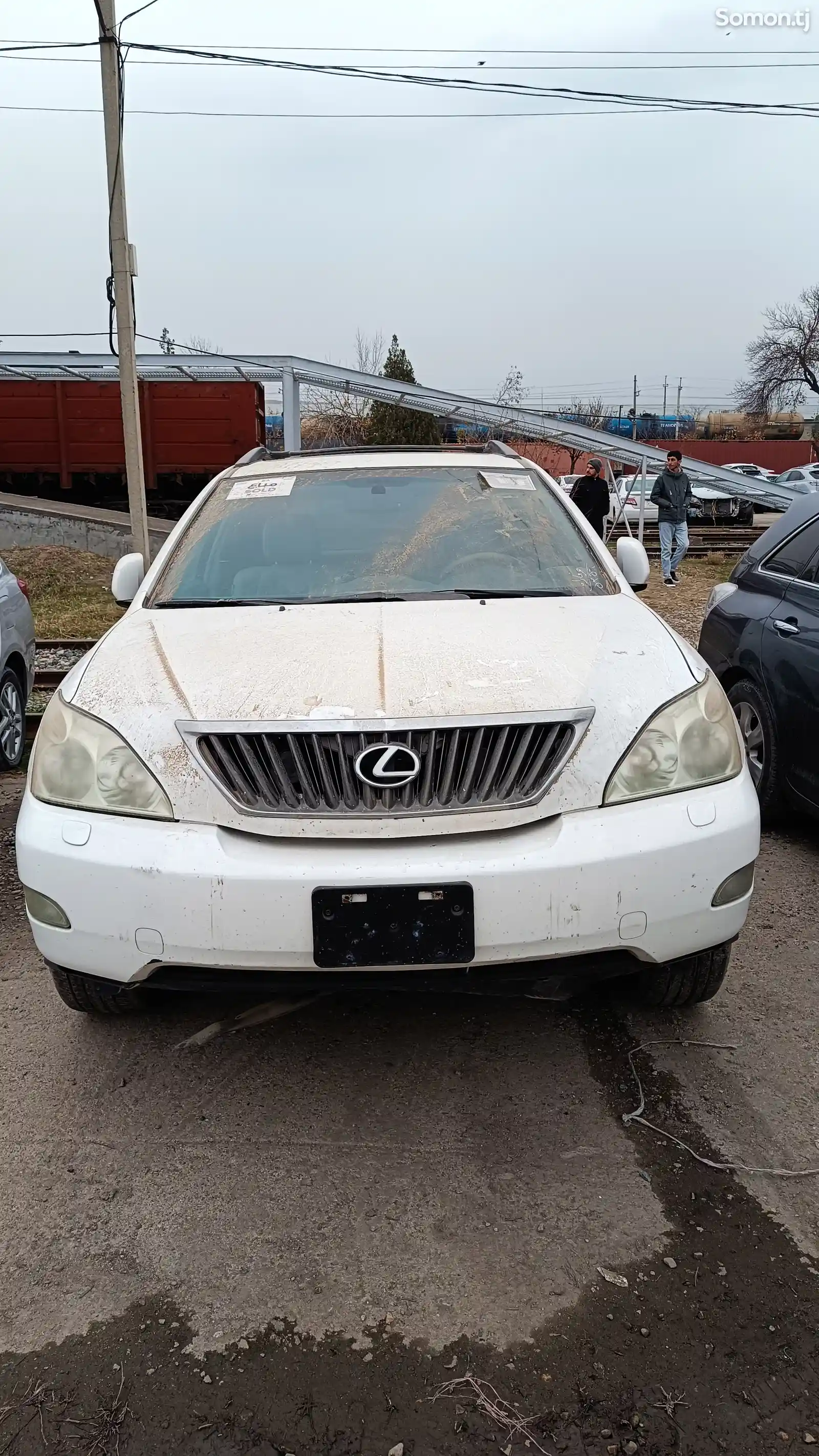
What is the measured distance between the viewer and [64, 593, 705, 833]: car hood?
96.0 inches

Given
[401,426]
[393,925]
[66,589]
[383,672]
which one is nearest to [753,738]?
[383,672]

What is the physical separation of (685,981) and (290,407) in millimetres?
23148

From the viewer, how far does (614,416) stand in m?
64.1

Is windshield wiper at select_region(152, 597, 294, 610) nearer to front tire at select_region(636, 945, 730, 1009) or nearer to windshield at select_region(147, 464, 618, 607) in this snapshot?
windshield at select_region(147, 464, 618, 607)

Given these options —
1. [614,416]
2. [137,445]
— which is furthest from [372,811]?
[614,416]

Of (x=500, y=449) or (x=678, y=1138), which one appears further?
(x=500, y=449)

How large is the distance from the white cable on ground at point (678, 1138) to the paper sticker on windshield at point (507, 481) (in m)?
2.12

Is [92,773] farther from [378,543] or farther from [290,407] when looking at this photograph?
[290,407]

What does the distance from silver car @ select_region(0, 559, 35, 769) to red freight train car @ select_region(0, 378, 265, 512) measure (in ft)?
46.6

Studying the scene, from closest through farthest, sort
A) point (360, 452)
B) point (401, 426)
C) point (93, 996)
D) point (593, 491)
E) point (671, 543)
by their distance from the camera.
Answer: point (93, 996), point (360, 452), point (593, 491), point (671, 543), point (401, 426)

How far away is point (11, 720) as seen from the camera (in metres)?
5.79

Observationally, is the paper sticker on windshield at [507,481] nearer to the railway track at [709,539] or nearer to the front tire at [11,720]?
the front tire at [11,720]

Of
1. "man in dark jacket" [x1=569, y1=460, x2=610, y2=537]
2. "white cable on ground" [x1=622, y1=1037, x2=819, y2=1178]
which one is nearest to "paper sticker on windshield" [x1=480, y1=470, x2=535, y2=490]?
"white cable on ground" [x1=622, y1=1037, x2=819, y2=1178]

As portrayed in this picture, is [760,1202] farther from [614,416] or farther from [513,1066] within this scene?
[614,416]
